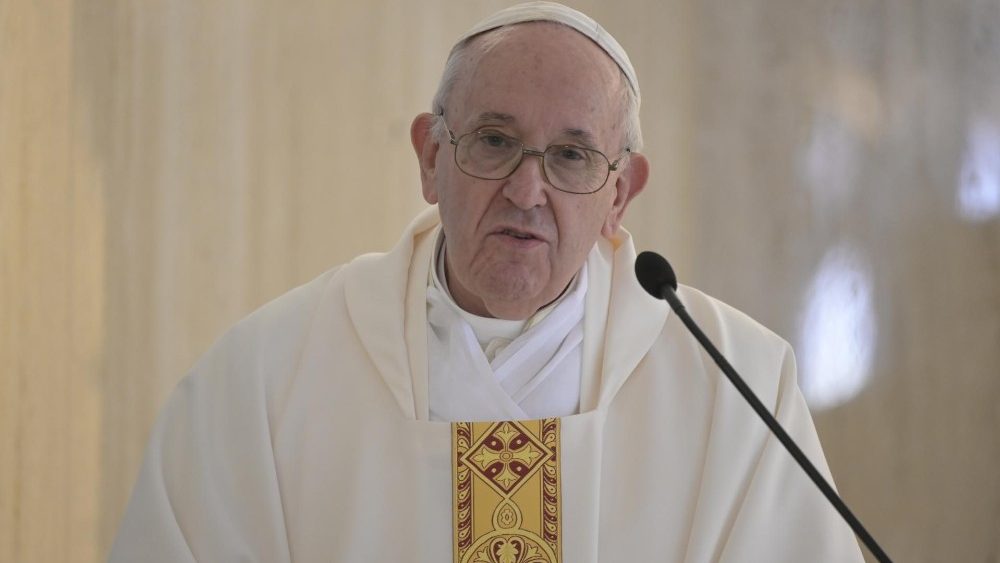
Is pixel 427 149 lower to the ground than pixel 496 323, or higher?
higher

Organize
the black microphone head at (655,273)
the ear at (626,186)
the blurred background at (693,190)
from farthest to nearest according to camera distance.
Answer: the blurred background at (693,190) < the ear at (626,186) < the black microphone head at (655,273)

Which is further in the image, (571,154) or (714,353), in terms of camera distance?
(571,154)

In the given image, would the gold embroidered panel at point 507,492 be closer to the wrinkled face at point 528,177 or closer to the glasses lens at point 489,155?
the wrinkled face at point 528,177

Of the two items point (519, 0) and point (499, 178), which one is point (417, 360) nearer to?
point (499, 178)

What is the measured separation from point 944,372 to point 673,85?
5.12 ft

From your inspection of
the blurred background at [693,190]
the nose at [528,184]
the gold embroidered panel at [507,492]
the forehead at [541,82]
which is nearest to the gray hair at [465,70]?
the forehead at [541,82]

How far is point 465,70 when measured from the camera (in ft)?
9.95

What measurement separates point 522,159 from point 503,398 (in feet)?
1.79

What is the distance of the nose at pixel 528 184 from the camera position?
9.37ft

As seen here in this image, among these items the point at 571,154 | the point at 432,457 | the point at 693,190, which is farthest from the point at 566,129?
the point at 693,190

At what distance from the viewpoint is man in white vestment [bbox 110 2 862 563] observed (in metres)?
2.83

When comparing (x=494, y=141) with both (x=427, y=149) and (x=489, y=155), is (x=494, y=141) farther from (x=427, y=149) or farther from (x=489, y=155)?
(x=427, y=149)

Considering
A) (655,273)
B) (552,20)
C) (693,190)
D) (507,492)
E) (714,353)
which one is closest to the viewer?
(714,353)

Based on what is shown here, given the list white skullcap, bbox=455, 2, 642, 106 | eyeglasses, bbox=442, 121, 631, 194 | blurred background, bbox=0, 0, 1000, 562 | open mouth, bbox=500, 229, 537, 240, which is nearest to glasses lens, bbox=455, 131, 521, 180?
eyeglasses, bbox=442, 121, 631, 194
